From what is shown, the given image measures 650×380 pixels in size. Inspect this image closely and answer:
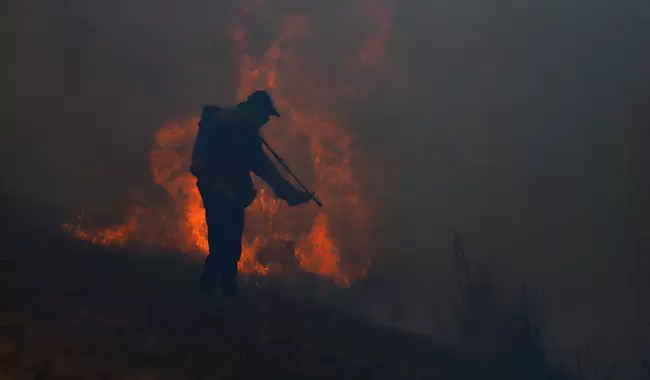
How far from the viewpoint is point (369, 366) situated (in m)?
7.21

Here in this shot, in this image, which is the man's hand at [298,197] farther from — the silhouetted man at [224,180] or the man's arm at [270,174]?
the silhouetted man at [224,180]

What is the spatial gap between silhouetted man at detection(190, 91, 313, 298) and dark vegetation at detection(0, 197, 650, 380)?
0.59m

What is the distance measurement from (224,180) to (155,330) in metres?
2.68

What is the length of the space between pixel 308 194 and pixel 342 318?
8.11 feet

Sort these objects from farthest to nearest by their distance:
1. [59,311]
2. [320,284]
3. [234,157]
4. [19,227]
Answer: [320,284]
[19,227]
[234,157]
[59,311]

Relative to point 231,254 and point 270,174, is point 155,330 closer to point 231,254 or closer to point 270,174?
point 231,254

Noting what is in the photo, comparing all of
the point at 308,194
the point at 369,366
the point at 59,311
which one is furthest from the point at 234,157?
the point at 369,366

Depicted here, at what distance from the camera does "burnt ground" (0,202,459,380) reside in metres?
5.43

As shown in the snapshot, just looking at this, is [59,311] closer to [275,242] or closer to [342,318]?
[342,318]

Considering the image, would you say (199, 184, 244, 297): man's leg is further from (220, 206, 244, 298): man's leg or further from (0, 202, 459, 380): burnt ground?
(0, 202, 459, 380): burnt ground

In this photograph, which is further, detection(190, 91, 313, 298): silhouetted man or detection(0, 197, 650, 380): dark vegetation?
detection(190, 91, 313, 298): silhouetted man

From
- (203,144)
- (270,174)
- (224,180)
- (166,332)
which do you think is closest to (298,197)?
(270,174)

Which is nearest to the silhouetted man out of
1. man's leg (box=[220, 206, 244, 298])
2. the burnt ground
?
man's leg (box=[220, 206, 244, 298])

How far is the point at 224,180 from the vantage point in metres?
8.03
